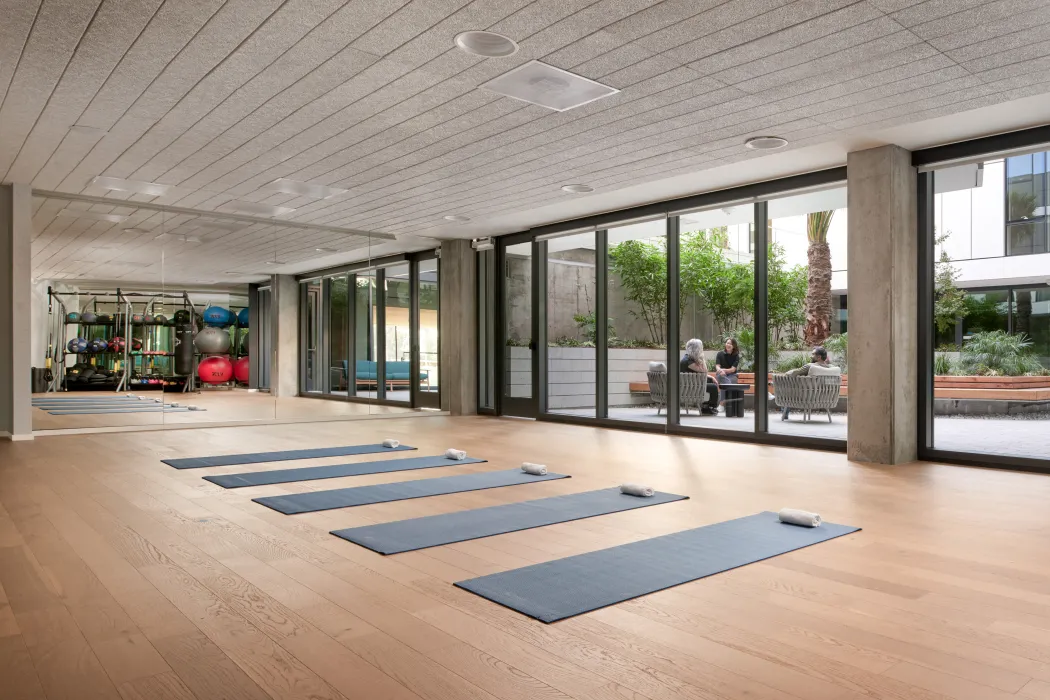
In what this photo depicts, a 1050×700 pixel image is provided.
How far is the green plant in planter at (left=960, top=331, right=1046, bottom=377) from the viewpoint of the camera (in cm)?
555

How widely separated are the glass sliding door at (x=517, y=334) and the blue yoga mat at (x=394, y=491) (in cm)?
424

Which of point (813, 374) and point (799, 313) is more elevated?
point (799, 313)

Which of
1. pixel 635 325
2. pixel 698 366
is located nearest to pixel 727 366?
pixel 698 366

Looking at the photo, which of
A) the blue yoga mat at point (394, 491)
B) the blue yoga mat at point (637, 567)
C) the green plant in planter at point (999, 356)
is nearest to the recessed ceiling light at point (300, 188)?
the blue yoga mat at point (394, 491)

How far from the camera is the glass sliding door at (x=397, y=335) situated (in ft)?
34.8

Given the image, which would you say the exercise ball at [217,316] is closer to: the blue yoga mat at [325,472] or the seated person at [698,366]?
the blue yoga mat at [325,472]

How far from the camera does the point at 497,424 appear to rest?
877 centimetres

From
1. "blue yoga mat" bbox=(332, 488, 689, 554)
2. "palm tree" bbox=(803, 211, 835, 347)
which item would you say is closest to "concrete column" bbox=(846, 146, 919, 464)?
"palm tree" bbox=(803, 211, 835, 347)

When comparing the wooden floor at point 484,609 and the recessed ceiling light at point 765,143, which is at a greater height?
the recessed ceiling light at point 765,143

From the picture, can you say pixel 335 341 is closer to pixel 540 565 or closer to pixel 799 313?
pixel 799 313

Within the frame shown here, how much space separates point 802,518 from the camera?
3551 millimetres

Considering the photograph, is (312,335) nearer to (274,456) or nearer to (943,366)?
(274,456)

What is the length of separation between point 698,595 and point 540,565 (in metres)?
0.63

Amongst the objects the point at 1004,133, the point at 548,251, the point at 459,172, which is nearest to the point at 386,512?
the point at 459,172
